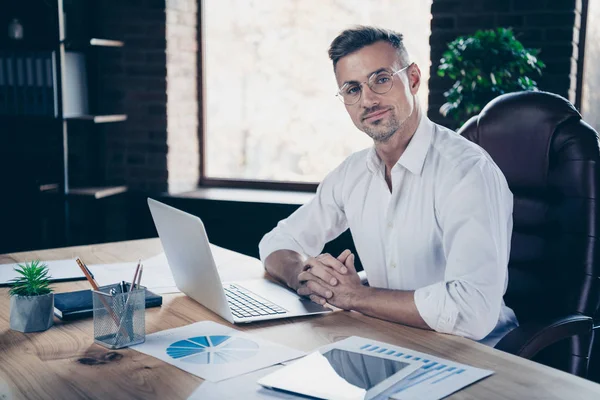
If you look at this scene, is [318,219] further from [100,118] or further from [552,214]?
[100,118]

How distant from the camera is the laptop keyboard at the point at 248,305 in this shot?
1609 mm

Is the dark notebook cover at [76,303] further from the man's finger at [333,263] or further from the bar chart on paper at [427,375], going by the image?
the bar chart on paper at [427,375]

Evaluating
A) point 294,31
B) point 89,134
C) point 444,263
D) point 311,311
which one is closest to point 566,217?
point 444,263

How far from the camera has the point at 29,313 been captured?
1.52 metres

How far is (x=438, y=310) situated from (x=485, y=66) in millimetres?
1722

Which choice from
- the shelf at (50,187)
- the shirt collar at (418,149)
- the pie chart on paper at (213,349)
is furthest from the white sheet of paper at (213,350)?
the shelf at (50,187)

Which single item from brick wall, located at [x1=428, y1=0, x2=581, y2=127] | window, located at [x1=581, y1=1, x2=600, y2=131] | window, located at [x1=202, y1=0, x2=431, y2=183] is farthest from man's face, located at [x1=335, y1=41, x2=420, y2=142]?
window, located at [x1=202, y1=0, x2=431, y2=183]

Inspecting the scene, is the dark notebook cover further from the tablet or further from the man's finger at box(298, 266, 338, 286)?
the tablet

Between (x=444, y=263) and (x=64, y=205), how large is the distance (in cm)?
254

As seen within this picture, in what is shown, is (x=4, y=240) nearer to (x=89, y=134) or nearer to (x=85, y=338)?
(x=89, y=134)

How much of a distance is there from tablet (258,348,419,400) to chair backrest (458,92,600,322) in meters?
0.84

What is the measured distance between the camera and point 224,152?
14.0 feet

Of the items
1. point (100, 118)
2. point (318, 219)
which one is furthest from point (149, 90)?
point (318, 219)

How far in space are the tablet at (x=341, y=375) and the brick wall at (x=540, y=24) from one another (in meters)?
2.44
